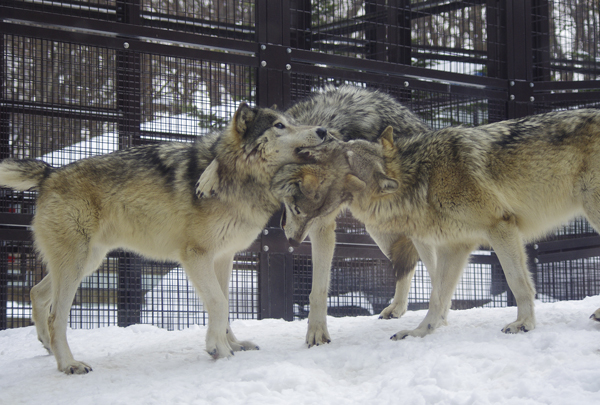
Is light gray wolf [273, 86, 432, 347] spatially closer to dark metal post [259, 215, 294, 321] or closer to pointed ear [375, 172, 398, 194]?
pointed ear [375, 172, 398, 194]

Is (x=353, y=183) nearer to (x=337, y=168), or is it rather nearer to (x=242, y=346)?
(x=337, y=168)

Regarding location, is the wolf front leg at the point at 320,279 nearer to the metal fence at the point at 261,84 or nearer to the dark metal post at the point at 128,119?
the metal fence at the point at 261,84

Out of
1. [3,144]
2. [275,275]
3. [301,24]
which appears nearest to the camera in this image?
[3,144]

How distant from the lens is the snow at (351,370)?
8.31ft

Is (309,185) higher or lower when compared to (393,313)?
higher

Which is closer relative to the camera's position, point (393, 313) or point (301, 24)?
point (393, 313)

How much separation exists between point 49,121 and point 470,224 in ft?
12.7

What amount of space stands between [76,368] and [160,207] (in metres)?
1.21

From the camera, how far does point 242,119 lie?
3914mm

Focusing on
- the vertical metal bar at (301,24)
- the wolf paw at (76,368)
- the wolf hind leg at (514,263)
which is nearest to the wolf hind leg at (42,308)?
the wolf paw at (76,368)

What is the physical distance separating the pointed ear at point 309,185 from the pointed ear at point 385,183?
523 mm

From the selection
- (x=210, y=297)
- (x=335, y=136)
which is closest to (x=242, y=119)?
(x=335, y=136)

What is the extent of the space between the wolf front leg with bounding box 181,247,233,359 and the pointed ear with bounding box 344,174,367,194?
1.08 m

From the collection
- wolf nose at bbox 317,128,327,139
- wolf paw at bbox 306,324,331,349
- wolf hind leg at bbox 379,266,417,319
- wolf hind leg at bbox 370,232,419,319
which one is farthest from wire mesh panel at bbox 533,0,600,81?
wolf paw at bbox 306,324,331,349
